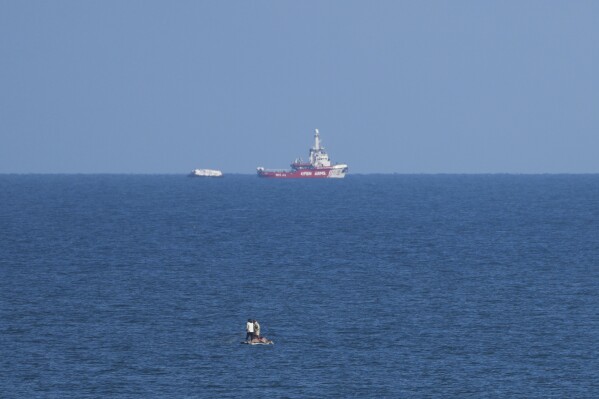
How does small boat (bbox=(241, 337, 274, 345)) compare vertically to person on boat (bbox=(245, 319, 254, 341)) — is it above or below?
below

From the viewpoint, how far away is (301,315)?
7212 centimetres

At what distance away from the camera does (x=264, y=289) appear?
275 ft

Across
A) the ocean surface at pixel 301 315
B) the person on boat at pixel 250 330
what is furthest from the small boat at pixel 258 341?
the ocean surface at pixel 301 315

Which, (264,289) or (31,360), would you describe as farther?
(264,289)

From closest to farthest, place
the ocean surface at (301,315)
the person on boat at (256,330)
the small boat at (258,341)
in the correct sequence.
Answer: the ocean surface at (301,315) < the person on boat at (256,330) < the small boat at (258,341)

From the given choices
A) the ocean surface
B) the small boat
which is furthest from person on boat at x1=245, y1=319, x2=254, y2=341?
the ocean surface

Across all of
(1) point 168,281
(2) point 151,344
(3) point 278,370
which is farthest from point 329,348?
(1) point 168,281

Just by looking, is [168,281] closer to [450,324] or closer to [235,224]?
[450,324]

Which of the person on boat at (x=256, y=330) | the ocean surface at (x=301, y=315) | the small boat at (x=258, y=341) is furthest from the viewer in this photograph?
the small boat at (x=258, y=341)

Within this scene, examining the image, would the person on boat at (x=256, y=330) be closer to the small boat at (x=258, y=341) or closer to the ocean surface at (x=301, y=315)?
the small boat at (x=258, y=341)

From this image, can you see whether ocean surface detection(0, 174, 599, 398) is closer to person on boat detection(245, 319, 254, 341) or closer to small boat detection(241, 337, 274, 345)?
small boat detection(241, 337, 274, 345)

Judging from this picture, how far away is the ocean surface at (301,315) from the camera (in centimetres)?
5484

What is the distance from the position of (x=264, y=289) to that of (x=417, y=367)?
2730 centimetres

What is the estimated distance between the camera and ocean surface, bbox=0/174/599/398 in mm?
54844
